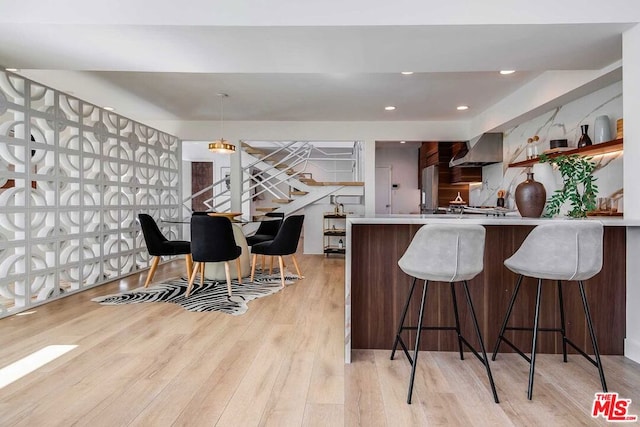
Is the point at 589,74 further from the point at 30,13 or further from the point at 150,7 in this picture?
the point at 30,13

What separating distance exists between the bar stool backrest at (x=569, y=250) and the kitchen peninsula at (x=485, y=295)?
0.43 metres

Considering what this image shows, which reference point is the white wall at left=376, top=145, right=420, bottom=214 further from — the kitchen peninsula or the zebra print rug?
the kitchen peninsula

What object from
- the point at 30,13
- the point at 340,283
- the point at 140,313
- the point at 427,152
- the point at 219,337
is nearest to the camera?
the point at 30,13

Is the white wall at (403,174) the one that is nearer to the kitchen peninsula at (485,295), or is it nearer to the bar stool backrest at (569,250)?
the kitchen peninsula at (485,295)

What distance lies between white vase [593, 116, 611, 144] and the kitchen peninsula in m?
1.37

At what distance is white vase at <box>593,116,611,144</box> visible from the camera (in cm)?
352

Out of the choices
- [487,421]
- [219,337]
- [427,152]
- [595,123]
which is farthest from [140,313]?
[427,152]

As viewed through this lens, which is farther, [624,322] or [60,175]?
[60,175]

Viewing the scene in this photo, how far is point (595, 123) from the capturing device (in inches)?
144

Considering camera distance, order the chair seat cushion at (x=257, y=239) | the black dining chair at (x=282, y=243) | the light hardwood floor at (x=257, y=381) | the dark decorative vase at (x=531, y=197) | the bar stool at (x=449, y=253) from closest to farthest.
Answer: the light hardwood floor at (x=257, y=381)
the bar stool at (x=449, y=253)
the dark decorative vase at (x=531, y=197)
the black dining chair at (x=282, y=243)
the chair seat cushion at (x=257, y=239)

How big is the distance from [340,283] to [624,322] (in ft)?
9.62

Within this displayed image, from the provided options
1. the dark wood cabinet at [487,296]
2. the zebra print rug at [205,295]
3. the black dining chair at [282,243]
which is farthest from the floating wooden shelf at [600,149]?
the zebra print rug at [205,295]

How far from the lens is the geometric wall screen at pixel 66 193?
11.3 ft

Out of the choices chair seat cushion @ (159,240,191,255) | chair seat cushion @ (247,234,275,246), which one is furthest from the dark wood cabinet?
chair seat cushion @ (247,234,275,246)
